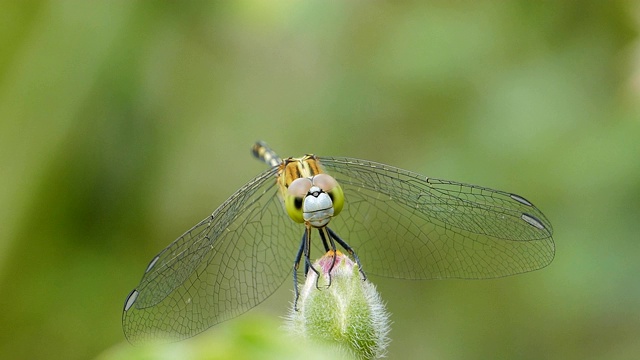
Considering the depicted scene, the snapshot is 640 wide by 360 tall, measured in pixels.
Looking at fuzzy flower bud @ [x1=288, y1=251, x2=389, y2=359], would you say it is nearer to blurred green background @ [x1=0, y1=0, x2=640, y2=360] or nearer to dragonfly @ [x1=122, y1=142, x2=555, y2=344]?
dragonfly @ [x1=122, y1=142, x2=555, y2=344]

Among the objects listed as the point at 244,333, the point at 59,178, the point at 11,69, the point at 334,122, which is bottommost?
the point at 244,333

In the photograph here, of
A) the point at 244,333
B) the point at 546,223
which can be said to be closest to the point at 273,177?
the point at 546,223

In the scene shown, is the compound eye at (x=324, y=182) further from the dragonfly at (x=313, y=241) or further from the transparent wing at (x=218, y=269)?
the transparent wing at (x=218, y=269)

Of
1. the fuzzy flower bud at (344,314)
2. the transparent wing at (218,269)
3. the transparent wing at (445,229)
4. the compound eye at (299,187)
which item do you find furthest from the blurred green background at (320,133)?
the fuzzy flower bud at (344,314)

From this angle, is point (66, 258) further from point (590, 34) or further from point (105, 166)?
point (590, 34)

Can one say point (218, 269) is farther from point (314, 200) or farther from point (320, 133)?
point (320, 133)

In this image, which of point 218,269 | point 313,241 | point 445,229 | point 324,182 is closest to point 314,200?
point 324,182

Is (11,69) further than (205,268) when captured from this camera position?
Yes
